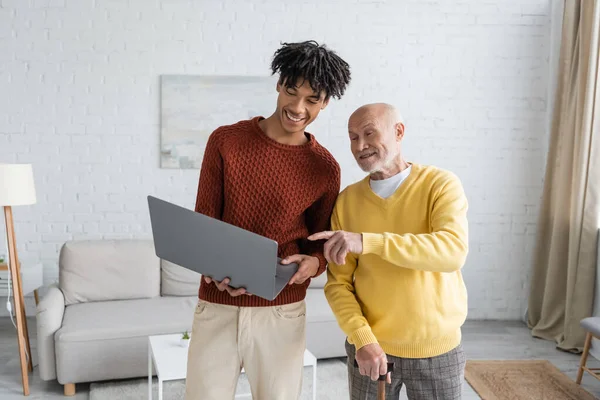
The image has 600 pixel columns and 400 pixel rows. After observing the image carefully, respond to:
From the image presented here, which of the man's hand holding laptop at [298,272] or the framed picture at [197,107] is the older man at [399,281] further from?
the framed picture at [197,107]

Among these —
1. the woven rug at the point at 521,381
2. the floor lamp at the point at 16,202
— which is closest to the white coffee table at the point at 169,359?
the floor lamp at the point at 16,202

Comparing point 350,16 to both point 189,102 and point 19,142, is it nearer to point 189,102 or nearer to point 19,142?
point 189,102

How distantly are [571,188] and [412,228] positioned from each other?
293 centimetres

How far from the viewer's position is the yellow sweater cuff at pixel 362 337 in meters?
1.49

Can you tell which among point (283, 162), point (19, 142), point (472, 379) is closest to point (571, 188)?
point (472, 379)

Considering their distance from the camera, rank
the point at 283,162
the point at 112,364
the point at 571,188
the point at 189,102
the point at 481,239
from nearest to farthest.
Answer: the point at 283,162 → the point at 112,364 → the point at 571,188 → the point at 189,102 → the point at 481,239

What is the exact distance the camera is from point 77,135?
13.7ft

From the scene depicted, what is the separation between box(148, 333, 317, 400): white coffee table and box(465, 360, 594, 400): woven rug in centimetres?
103

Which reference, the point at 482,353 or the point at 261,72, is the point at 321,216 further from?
the point at 261,72

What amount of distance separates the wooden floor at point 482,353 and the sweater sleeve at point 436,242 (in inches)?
72.0

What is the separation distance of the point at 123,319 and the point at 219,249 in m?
2.10

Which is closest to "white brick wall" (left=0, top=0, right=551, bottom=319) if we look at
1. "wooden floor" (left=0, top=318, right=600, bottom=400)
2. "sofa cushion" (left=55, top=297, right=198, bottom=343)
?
"wooden floor" (left=0, top=318, right=600, bottom=400)

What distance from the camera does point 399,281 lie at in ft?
5.02

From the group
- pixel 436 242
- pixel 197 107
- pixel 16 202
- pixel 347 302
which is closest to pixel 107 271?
pixel 16 202
